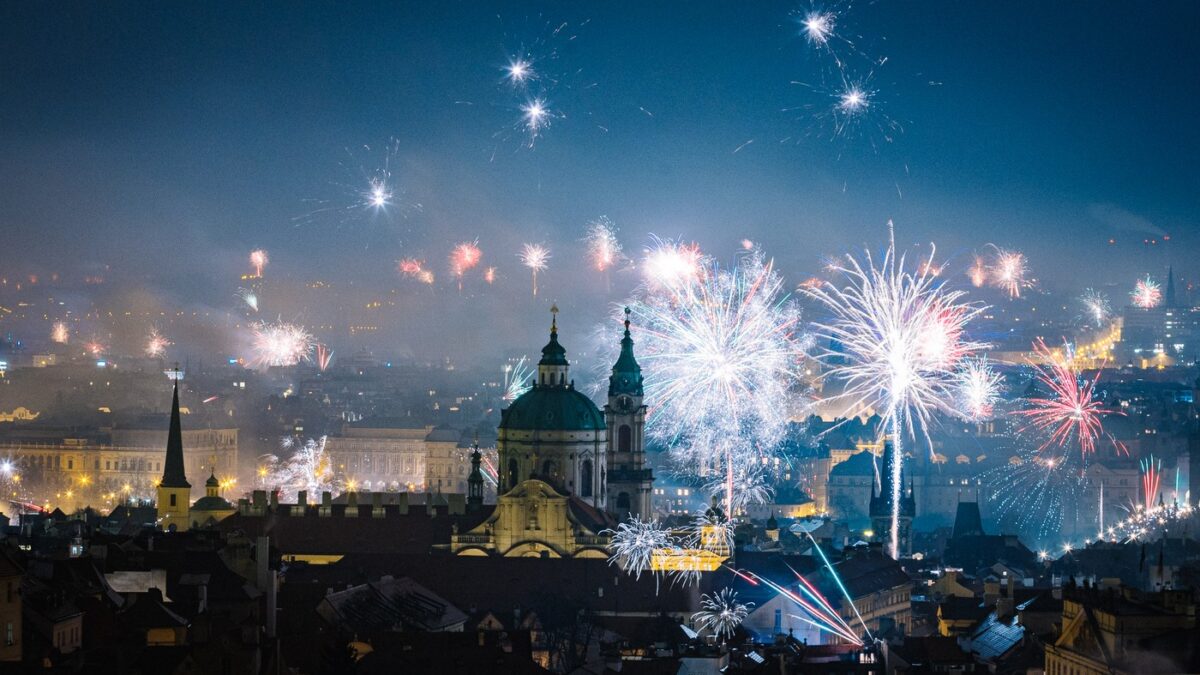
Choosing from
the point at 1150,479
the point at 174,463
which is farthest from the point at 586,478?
the point at 1150,479

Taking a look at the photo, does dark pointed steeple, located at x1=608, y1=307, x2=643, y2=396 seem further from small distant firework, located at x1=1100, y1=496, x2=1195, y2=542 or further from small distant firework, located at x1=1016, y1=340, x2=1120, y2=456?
small distant firework, located at x1=1016, y1=340, x2=1120, y2=456

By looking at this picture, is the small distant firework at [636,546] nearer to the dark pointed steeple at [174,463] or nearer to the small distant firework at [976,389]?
the dark pointed steeple at [174,463]

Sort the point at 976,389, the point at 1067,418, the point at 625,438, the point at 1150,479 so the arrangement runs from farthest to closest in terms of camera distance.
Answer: the point at 1067,418 → the point at 1150,479 → the point at 976,389 → the point at 625,438

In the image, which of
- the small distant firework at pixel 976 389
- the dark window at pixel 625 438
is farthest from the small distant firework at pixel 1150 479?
the dark window at pixel 625 438

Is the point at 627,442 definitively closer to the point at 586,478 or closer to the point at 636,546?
the point at 586,478

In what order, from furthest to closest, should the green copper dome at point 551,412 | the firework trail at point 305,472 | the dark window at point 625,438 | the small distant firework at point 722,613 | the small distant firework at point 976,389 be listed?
the firework trail at point 305,472 → the small distant firework at point 976,389 → the dark window at point 625,438 → the green copper dome at point 551,412 → the small distant firework at point 722,613

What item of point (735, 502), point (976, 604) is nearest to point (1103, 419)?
point (735, 502)

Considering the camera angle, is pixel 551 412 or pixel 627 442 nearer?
pixel 551 412
